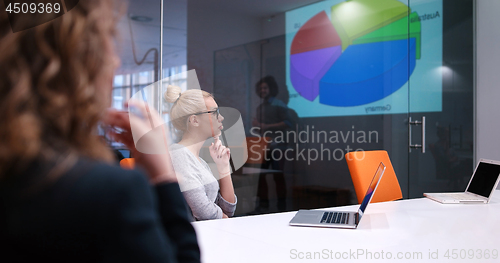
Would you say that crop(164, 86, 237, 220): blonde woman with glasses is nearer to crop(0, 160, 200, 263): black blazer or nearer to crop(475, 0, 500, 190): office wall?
crop(0, 160, 200, 263): black blazer

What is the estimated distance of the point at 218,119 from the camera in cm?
247

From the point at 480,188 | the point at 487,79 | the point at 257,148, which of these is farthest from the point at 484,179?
the point at 487,79

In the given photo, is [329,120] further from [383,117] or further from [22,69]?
[22,69]

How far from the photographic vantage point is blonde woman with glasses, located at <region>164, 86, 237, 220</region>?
6.72 feet

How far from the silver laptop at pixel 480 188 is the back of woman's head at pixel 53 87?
7.78 feet

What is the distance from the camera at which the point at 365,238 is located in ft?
4.84

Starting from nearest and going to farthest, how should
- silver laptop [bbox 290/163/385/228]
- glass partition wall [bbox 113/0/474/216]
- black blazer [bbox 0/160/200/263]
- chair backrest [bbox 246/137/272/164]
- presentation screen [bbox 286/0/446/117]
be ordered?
black blazer [bbox 0/160/200/263] < silver laptop [bbox 290/163/385/228] < glass partition wall [bbox 113/0/474/216] < chair backrest [bbox 246/137/272/164] < presentation screen [bbox 286/0/446/117]

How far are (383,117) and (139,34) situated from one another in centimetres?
281

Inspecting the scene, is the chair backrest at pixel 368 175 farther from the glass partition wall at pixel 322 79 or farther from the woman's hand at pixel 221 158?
the glass partition wall at pixel 322 79

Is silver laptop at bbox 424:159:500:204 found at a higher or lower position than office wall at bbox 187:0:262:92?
lower

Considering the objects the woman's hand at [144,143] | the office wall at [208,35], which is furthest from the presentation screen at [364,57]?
the woman's hand at [144,143]

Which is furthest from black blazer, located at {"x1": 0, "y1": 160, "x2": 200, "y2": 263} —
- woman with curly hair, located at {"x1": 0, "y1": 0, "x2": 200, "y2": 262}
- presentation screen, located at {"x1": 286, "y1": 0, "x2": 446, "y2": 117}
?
presentation screen, located at {"x1": 286, "y1": 0, "x2": 446, "y2": 117}

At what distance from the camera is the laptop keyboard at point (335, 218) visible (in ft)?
5.61

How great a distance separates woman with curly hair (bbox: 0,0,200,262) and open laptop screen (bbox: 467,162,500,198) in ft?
8.18
